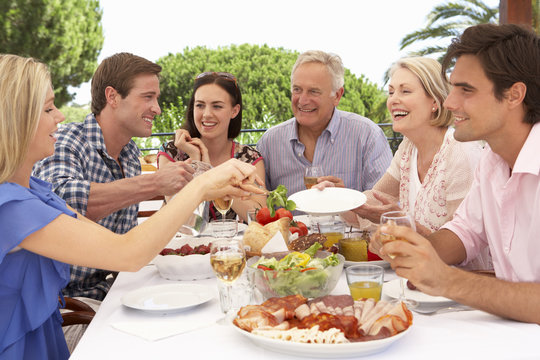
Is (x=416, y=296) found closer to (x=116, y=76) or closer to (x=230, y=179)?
(x=230, y=179)

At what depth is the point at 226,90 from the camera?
404 cm

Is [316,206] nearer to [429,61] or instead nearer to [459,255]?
[459,255]

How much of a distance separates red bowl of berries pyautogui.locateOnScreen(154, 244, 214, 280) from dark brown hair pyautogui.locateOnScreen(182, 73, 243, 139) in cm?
202

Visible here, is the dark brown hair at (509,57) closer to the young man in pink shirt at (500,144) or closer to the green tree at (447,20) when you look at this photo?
the young man in pink shirt at (500,144)

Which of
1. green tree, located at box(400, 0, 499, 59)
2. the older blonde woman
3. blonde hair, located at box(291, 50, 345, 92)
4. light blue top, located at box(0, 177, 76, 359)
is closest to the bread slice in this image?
the older blonde woman

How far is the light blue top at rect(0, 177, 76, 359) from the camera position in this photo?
1679 millimetres

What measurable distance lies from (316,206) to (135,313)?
3.32ft

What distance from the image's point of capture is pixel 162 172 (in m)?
2.97

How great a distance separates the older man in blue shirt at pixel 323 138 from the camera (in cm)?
420

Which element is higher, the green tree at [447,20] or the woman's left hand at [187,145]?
the green tree at [447,20]

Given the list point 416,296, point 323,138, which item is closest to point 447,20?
point 323,138

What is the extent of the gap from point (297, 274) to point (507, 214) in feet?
2.76

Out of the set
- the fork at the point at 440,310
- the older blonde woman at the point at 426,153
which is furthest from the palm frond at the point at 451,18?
the fork at the point at 440,310

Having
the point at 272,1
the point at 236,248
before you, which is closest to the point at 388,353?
the point at 236,248
